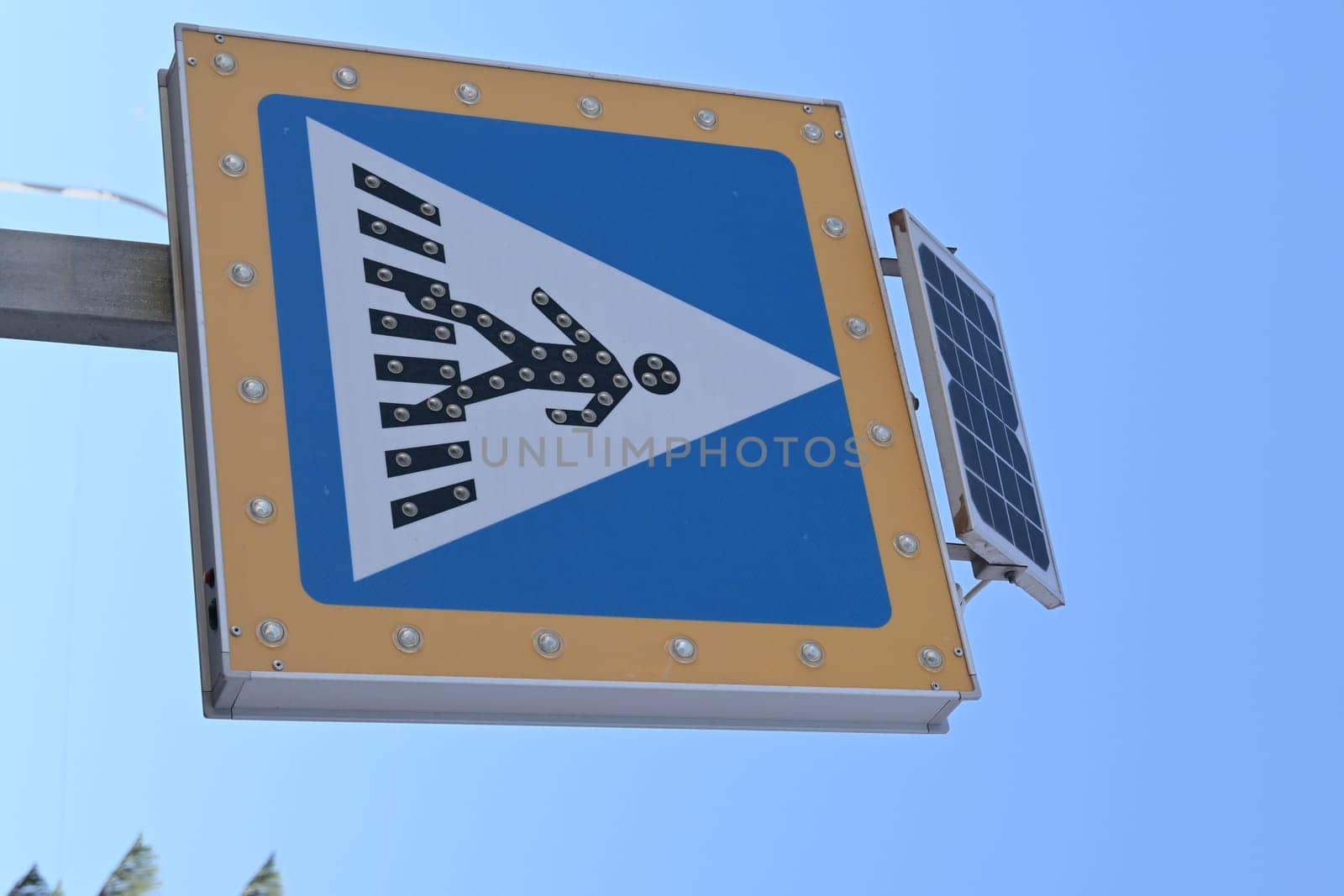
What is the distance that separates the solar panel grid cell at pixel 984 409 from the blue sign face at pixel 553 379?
311 millimetres

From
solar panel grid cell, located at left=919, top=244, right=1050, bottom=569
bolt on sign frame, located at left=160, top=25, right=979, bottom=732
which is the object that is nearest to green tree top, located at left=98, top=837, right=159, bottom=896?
bolt on sign frame, located at left=160, top=25, right=979, bottom=732

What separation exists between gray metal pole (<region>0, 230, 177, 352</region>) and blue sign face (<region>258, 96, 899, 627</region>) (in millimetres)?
271

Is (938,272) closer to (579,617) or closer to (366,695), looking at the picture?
(579,617)

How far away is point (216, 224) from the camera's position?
15.5ft

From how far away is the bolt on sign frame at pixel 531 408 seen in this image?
435 centimetres

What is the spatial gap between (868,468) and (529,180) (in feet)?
3.52

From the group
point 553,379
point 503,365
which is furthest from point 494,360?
point 553,379

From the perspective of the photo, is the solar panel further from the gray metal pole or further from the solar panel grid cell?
the gray metal pole

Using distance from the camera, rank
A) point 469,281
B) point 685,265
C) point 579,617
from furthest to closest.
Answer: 1. point 685,265
2. point 469,281
3. point 579,617

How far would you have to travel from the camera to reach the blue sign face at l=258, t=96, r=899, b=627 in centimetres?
452

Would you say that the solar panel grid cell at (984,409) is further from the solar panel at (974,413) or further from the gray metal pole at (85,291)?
the gray metal pole at (85,291)

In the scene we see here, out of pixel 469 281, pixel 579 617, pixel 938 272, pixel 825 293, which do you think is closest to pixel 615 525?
pixel 579 617

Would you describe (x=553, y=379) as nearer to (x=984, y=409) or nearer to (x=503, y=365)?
(x=503, y=365)

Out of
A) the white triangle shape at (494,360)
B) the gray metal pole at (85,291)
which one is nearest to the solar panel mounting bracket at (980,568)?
the white triangle shape at (494,360)
